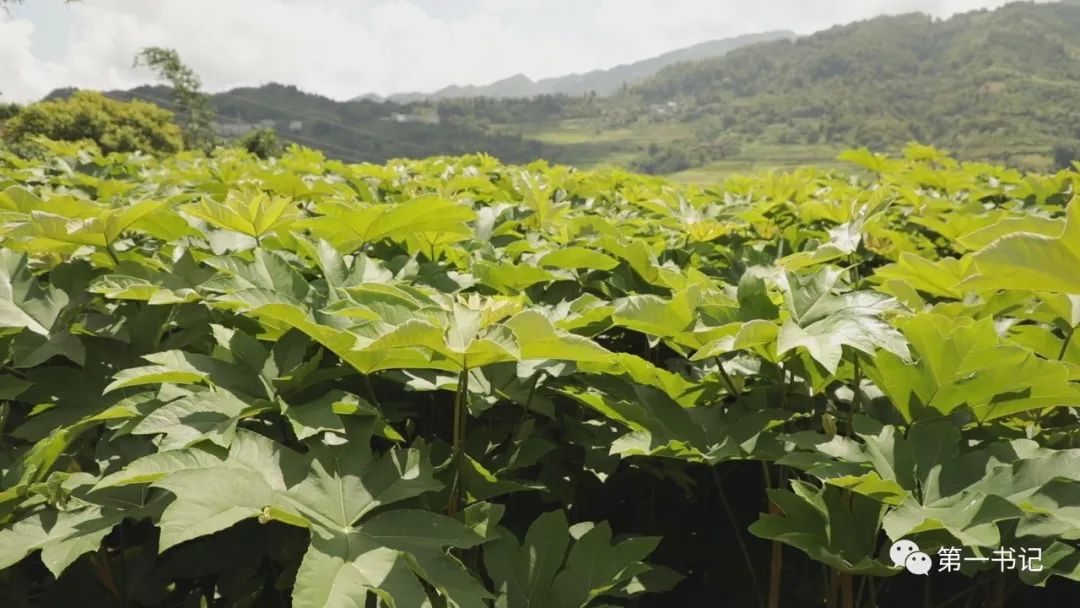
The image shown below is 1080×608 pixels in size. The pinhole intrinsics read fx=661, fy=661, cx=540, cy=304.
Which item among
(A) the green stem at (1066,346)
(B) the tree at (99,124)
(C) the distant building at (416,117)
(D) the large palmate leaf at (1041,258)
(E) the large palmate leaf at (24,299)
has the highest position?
(C) the distant building at (416,117)

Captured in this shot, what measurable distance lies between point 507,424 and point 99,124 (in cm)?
2066

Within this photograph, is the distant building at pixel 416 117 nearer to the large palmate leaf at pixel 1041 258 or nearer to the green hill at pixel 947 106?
the green hill at pixel 947 106

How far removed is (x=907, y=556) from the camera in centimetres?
122

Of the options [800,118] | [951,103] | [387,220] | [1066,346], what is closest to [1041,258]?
[1066,346]

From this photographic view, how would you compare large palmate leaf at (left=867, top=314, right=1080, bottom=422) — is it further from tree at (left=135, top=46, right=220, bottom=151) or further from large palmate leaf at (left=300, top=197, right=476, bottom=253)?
tree at (left=135, top=46, right=220, bottom=151)

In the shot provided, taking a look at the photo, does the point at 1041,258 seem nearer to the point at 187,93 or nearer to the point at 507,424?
the point at 507,424

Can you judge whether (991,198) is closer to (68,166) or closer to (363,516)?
(363,516)

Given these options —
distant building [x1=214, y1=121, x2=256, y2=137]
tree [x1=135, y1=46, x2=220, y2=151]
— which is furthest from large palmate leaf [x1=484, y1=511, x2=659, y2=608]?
distant building [x1=214, y1=121, x2=256, y2=137]

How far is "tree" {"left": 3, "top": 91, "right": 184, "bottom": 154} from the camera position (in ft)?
52.3

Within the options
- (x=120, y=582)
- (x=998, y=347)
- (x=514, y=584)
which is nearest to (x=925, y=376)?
(x=998, y=347)

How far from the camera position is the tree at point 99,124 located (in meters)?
15.9

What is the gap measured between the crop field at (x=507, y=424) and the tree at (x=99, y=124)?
1466 cm

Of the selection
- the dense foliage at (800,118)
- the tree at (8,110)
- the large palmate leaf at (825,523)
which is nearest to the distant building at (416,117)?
the dense foliage at (800,118)

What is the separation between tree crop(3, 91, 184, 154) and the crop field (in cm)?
1466
